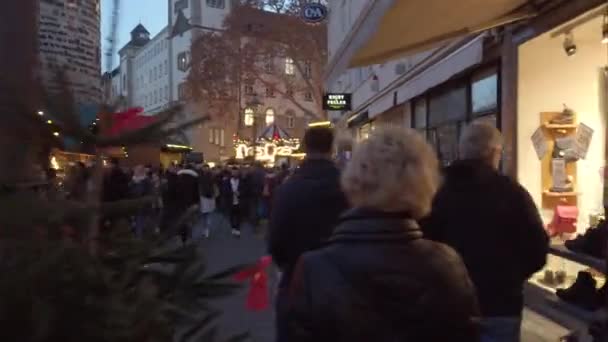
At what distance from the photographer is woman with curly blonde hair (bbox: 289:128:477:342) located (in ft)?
6.42

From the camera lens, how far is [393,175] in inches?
82.1

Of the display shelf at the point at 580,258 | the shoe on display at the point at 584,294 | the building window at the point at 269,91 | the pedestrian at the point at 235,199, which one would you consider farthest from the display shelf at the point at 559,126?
the building window at the point at 269,91

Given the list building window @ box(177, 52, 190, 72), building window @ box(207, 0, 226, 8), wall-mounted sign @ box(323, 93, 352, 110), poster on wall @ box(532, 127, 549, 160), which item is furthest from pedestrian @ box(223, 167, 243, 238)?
building window @ box(207, 0, 226, 8)

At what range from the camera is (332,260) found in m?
2.00

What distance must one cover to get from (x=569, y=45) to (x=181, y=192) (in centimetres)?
637

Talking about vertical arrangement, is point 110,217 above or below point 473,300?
above

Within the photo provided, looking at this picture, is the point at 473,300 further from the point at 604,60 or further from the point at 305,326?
the point at 604,60

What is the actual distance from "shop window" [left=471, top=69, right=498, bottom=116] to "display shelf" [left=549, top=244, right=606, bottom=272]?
298cm

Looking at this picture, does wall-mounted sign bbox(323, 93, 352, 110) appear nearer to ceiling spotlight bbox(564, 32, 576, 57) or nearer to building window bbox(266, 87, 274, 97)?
ceiling spotlight bbox(564, 32, 576, 57)

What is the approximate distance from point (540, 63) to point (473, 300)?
715cm

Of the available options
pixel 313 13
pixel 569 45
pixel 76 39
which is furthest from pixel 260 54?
pixel 76 39

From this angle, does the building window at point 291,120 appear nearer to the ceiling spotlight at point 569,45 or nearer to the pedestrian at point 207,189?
the pedestrian at point 207,189

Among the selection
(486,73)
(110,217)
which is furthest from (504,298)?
(486,73)

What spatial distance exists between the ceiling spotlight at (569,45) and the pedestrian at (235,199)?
30.1 ft
